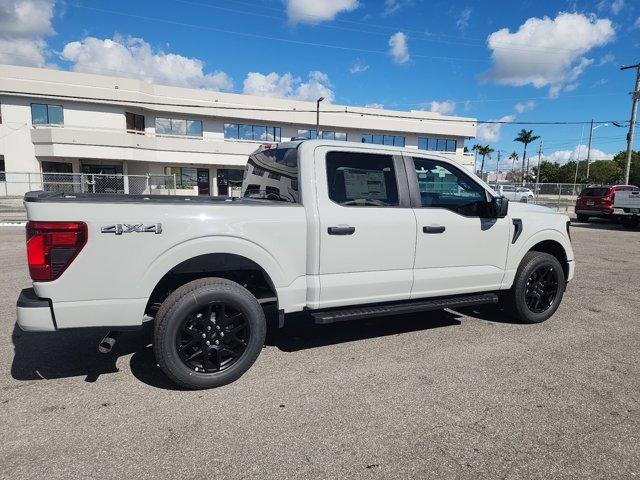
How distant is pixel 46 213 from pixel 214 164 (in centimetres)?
3326

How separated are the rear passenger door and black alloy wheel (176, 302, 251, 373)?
80 centimetres

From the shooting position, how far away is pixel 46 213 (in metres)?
2.82

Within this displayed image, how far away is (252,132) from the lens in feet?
121

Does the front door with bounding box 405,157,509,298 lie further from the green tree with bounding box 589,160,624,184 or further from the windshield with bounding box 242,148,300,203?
the green tree with bounding box 589,160,624,184

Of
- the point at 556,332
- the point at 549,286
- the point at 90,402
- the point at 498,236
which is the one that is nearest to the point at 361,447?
the point at 90,402

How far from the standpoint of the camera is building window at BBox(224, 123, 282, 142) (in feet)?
119

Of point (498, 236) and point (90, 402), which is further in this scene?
point (498, 236)

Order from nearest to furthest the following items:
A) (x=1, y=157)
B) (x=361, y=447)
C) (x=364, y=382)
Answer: (x=361, y=447) → (x=364, y=382) → (x=1, y=157)

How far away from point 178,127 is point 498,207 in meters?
34.3

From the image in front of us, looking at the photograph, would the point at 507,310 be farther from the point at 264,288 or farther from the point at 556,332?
the point at 264,288

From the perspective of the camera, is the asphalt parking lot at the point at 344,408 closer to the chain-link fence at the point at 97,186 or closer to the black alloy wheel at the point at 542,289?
the black alloy wheel at the point at 542,289

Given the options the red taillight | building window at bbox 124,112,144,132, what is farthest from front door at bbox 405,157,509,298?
building window at bbox 124,112,144,132

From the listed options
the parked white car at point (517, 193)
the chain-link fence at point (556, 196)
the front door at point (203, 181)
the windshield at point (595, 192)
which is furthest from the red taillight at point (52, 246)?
the front door at point (203, 181)

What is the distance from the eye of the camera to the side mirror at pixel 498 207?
14.2ft
